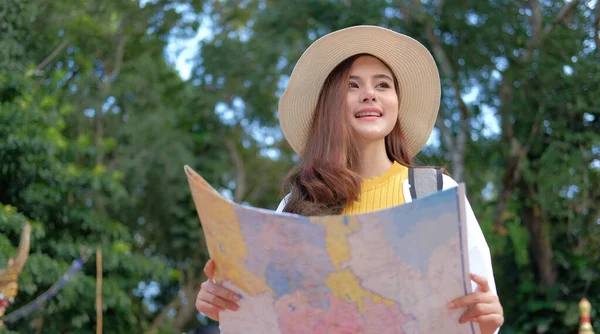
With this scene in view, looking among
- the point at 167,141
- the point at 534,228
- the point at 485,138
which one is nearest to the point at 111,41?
the point at 167,141

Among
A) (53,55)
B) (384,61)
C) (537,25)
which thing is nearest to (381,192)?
(384,61)

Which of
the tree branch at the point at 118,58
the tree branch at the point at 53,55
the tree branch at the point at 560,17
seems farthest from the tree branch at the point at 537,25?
the tree branch at the point at 118,58

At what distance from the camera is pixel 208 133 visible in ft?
43.4

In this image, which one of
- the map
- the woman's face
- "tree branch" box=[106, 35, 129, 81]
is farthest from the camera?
"tree branch" box=[106, 35, 129, 81]

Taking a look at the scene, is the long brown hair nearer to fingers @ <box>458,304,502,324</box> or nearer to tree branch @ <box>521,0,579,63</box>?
fingers @ <box>458,304,502,324</box>

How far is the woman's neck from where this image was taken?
2.01 metres

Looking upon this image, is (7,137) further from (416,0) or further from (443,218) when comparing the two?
(443,218)

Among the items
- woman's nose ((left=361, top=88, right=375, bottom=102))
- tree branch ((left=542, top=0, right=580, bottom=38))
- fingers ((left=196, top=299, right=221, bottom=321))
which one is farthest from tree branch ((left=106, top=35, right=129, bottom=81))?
fingers ((left=196, top=299, right=221, bottom=321))

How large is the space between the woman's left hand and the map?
0.05ft

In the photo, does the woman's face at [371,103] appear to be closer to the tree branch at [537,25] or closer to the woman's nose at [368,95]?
the woman's nose at [368,95]

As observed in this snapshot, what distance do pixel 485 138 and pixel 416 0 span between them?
194 cm

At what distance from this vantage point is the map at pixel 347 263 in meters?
1.39

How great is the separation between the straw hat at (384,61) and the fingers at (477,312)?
2.46ft

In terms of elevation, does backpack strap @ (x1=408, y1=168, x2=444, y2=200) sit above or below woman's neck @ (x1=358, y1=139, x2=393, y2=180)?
above
